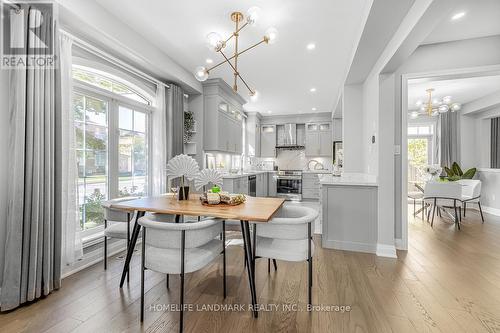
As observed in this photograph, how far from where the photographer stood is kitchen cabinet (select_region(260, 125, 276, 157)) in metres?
7.50

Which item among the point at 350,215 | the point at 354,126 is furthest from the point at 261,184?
the point at 350,215

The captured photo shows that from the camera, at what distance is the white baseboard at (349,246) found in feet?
9.62

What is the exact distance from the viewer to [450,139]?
606 centimetres

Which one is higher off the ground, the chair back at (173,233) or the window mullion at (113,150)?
the window mullion at (113,150)

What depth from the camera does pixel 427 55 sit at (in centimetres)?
282

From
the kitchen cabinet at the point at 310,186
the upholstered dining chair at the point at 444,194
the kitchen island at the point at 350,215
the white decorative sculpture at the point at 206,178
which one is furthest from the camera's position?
the kitchen cabinet at the point at 310,186

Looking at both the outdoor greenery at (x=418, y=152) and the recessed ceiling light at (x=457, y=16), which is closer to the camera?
the recessed ceiling light at (x=457, y=16)

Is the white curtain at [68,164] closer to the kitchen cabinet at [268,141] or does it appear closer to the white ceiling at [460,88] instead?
the white ceiling at [460,88]

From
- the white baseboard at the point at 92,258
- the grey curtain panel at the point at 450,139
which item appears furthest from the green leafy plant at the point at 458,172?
the white baseboard at the point at 92,258

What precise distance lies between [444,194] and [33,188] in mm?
5819

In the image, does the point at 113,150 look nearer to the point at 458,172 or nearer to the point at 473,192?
the point at 473,192

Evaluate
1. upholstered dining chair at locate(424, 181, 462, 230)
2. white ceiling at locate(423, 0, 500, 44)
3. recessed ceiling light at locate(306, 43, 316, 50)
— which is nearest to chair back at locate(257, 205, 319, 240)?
recessed ceiling light at locate(306, 43, 316, 50)

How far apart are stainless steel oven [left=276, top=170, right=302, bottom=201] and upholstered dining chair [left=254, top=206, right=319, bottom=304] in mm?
4914

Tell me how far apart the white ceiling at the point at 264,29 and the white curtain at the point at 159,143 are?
2.29ft
